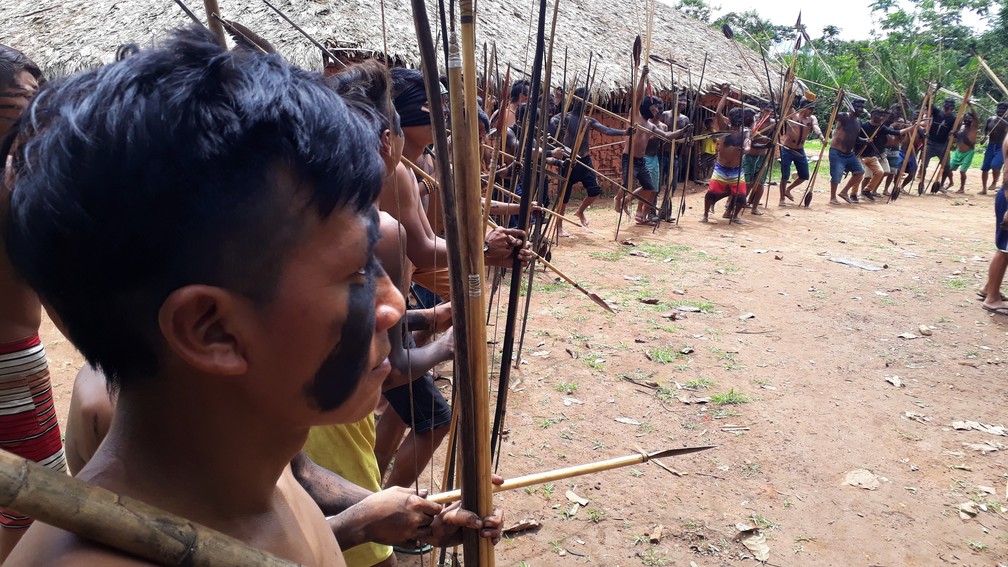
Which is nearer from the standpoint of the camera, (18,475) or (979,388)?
(18,475)

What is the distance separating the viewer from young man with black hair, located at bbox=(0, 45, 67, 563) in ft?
6.43

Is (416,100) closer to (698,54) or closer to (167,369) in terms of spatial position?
(167,369)

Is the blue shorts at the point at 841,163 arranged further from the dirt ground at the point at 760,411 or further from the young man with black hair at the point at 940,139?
the dirt ground at the point at 760,411

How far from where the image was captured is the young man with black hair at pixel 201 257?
0.67 meters

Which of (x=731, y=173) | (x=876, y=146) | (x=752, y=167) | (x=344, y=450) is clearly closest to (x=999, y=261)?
(x=731, y=173)

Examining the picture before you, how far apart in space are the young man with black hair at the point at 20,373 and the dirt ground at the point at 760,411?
1237 millimetres

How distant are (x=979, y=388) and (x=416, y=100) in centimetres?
426

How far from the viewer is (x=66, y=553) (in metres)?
0.65

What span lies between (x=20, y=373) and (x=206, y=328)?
175 cm

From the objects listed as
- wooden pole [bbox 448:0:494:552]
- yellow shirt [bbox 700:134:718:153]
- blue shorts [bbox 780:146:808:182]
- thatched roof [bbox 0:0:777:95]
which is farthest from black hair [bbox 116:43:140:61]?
yellow shirt [bbox 700:134:718:153]

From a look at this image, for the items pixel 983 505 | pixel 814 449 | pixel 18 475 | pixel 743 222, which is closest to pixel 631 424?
pixel 814 449

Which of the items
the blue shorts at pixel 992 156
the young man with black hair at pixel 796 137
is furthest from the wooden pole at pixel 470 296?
the blue shorts at pixel 992 156

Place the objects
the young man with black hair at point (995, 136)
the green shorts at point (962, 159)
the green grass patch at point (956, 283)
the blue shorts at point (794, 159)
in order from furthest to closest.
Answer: the green shorts at point (962, 159)
the young man with black hair at point (995, 136)
the blue shorts at point (794, 159)
the green grass patch at point (956, 283)

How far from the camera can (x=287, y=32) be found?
889 cm
